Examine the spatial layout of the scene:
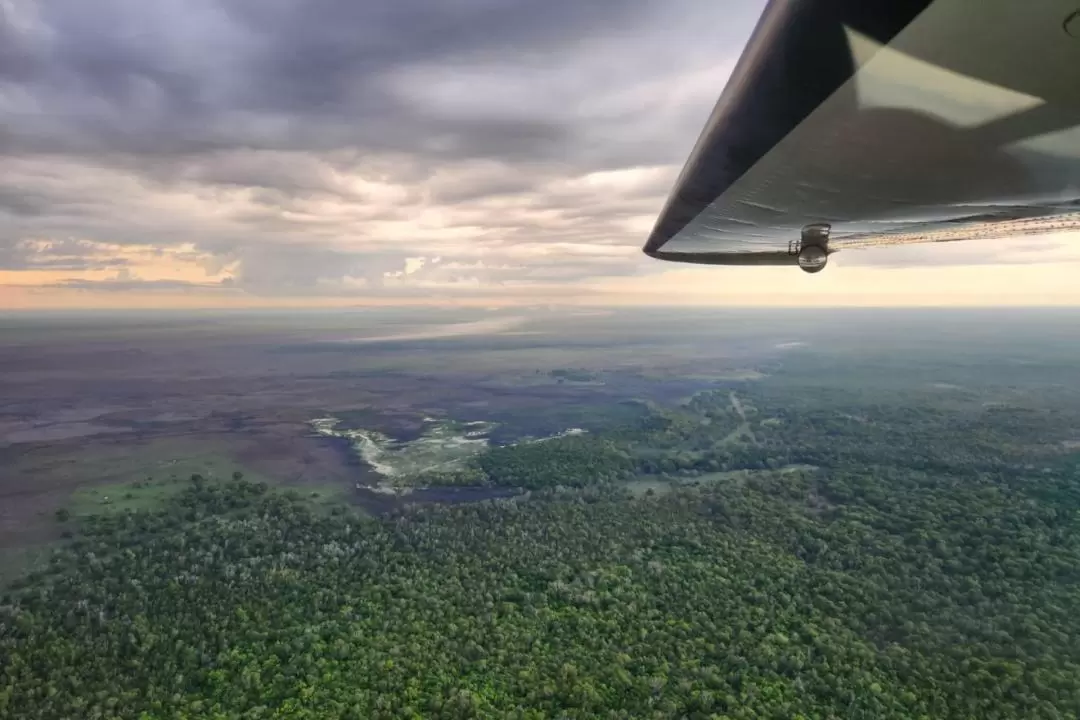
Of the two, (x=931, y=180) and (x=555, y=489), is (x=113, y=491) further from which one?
(x=931, y=180)

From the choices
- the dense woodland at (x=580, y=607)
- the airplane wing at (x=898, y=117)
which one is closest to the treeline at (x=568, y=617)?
the dense woodland at (x=580, y=607)

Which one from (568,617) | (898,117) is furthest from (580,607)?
(898,117)

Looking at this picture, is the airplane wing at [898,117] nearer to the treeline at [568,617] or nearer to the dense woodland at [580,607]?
the treeline at [568,617]

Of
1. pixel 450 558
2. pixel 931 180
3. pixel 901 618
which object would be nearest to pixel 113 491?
pixel 450 558

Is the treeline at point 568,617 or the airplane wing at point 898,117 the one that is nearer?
the airplane wing at point 898,117

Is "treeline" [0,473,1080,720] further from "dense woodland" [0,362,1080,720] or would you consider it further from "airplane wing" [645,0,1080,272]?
"airplane wing" [645,0,1080,272]

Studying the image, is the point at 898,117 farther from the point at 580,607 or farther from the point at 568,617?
the point at 580,607
